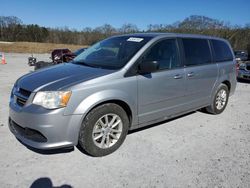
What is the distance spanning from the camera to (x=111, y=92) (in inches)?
127

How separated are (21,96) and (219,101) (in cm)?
442

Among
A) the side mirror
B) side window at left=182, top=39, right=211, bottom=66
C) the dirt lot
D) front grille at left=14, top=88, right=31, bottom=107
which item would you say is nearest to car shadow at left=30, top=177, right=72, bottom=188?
the dirt lot

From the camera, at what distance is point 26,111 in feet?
9.75

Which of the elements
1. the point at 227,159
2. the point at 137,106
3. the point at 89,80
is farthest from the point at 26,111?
the point at 227,159

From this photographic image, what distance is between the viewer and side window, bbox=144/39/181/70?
12.6ft

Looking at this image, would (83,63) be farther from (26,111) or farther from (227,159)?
(227,159)

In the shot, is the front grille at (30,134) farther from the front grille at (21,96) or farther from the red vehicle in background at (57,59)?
the red vehicle in background at (57,59)

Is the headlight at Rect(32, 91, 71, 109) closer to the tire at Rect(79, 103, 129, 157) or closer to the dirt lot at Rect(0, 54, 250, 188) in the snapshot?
the tire at Rect(79, 103, 129, 157)

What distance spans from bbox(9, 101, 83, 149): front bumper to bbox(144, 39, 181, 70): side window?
1631 mm

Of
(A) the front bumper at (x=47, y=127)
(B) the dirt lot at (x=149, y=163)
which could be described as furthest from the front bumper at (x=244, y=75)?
(A) the front bumper at (x=47, y=127)

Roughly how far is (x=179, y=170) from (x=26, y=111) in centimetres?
219

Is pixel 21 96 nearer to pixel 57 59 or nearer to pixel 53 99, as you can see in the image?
pixel 53 99

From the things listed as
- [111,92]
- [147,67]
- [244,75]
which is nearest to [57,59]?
[244,75]

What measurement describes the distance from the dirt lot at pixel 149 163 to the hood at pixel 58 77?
1.04 m
